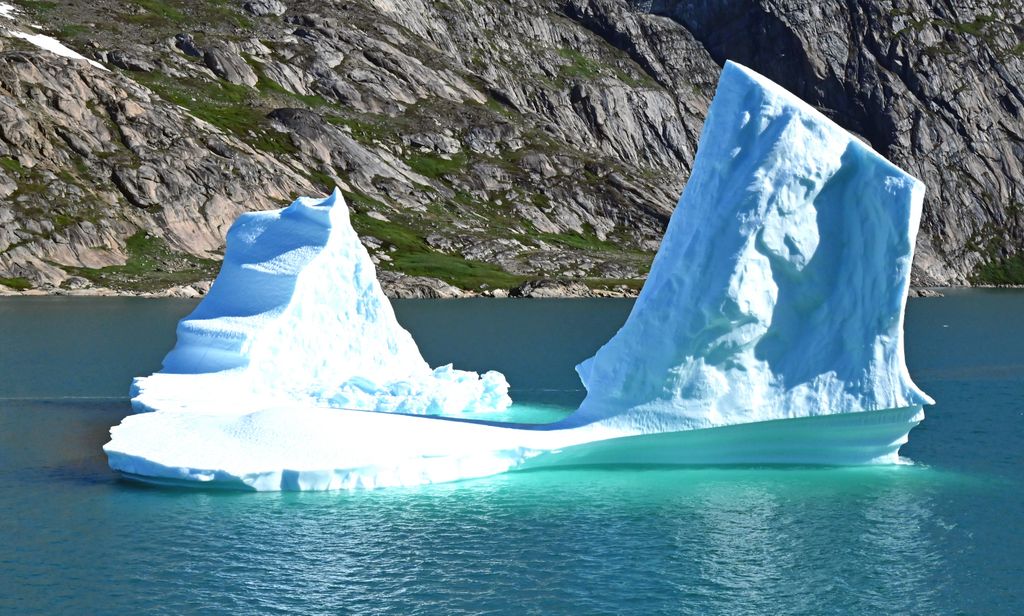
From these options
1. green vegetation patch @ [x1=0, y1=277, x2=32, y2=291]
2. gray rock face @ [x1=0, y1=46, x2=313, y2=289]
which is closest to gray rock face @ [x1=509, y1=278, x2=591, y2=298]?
gray rock face @ [x1=0, y1=46, x2=313, y2=289]

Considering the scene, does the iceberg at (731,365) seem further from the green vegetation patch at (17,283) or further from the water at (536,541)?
the green vegetation patch at (17,283)

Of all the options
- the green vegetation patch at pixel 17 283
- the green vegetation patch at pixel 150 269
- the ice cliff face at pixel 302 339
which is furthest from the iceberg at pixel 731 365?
the green vegetation patch at pixel 150 269

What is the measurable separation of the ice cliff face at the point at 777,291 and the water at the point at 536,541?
2.72m

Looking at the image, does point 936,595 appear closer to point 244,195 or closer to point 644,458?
point 644,458

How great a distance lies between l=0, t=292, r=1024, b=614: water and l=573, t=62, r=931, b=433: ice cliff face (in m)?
2.72

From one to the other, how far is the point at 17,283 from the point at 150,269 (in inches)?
812

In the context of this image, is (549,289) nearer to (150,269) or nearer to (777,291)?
(150,269)

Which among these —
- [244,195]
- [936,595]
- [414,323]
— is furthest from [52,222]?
[936,595]

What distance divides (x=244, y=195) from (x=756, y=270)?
157 meters

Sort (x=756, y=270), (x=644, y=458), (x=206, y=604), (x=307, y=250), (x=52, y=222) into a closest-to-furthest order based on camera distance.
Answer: (x=206, y=604) → (x=756, y=270) → (x=644, y=458) → (x=307, y=250) → (x=52, y=222)

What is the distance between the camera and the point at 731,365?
32656 mm

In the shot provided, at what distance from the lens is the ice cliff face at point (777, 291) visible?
32.0 metres

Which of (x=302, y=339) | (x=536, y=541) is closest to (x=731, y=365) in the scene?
(x=536, y=541)

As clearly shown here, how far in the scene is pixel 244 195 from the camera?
179m
